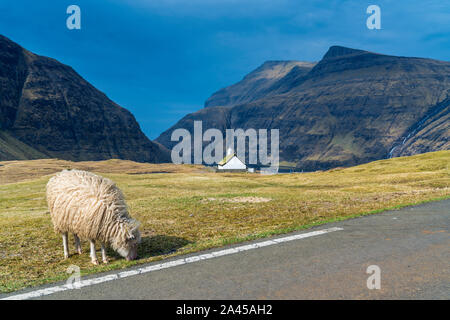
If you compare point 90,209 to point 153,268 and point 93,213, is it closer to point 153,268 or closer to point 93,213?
point 93,213

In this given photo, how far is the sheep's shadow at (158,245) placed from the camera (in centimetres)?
1121

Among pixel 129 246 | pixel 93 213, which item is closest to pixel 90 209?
pixel 93 213

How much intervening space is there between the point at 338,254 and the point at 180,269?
4.61 meters

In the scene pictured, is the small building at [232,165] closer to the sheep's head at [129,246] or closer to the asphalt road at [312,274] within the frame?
the asphalt road at [312,274]

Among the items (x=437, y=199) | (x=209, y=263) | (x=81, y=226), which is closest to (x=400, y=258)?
(x=209, y=263)

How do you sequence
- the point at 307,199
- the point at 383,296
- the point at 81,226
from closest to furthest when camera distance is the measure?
the point at 383,296 < the point at 81,226 < the point at 307,199

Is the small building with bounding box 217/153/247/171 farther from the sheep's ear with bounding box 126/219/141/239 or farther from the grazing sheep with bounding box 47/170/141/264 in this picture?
the sheep's ear with bounding box 126/219/141/239

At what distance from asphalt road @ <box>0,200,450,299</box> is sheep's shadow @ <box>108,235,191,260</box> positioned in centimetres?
227

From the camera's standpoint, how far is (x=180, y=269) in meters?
8.95

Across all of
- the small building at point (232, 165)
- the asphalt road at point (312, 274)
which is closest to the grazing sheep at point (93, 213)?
the asphalt road at point (312, 274)

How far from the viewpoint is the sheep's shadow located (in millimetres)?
11211

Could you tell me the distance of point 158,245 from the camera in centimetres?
1229

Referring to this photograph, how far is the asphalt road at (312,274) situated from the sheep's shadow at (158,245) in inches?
89.5
